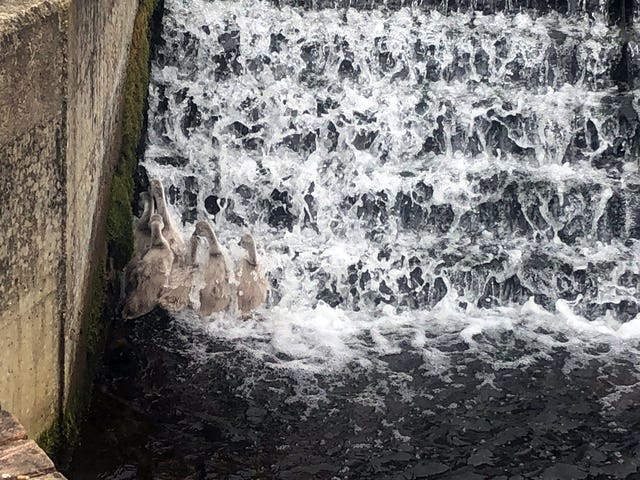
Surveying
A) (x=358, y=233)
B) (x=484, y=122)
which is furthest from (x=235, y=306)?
(x=484, y=122)

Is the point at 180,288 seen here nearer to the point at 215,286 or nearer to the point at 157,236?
the point at 215,286

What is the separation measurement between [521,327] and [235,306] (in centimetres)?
272

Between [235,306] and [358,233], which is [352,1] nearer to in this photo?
[358,233]

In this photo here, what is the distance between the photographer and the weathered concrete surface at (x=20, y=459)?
5180mm

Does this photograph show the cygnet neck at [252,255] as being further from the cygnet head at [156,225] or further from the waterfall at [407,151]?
the cygnet head at [156,225]

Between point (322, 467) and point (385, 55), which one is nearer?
point (322, 467)

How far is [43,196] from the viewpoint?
7.20 meters

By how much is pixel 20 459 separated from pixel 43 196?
2354mm

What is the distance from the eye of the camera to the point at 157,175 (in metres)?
11.4

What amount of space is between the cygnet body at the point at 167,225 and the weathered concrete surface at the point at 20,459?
489 centimetres

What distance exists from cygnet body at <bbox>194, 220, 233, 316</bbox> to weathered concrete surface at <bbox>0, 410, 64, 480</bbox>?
4.49m

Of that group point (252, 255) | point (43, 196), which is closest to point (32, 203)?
point (43, 196)

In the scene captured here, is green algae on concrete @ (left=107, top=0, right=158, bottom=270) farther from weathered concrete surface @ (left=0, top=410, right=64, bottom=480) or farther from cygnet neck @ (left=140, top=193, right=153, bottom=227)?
weathered concrete surface @ (left=0, top=410, right=64, bottom=480)

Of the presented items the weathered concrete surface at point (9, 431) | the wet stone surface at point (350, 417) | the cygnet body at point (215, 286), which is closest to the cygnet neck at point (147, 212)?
the cygnet body at point (215, 286)
